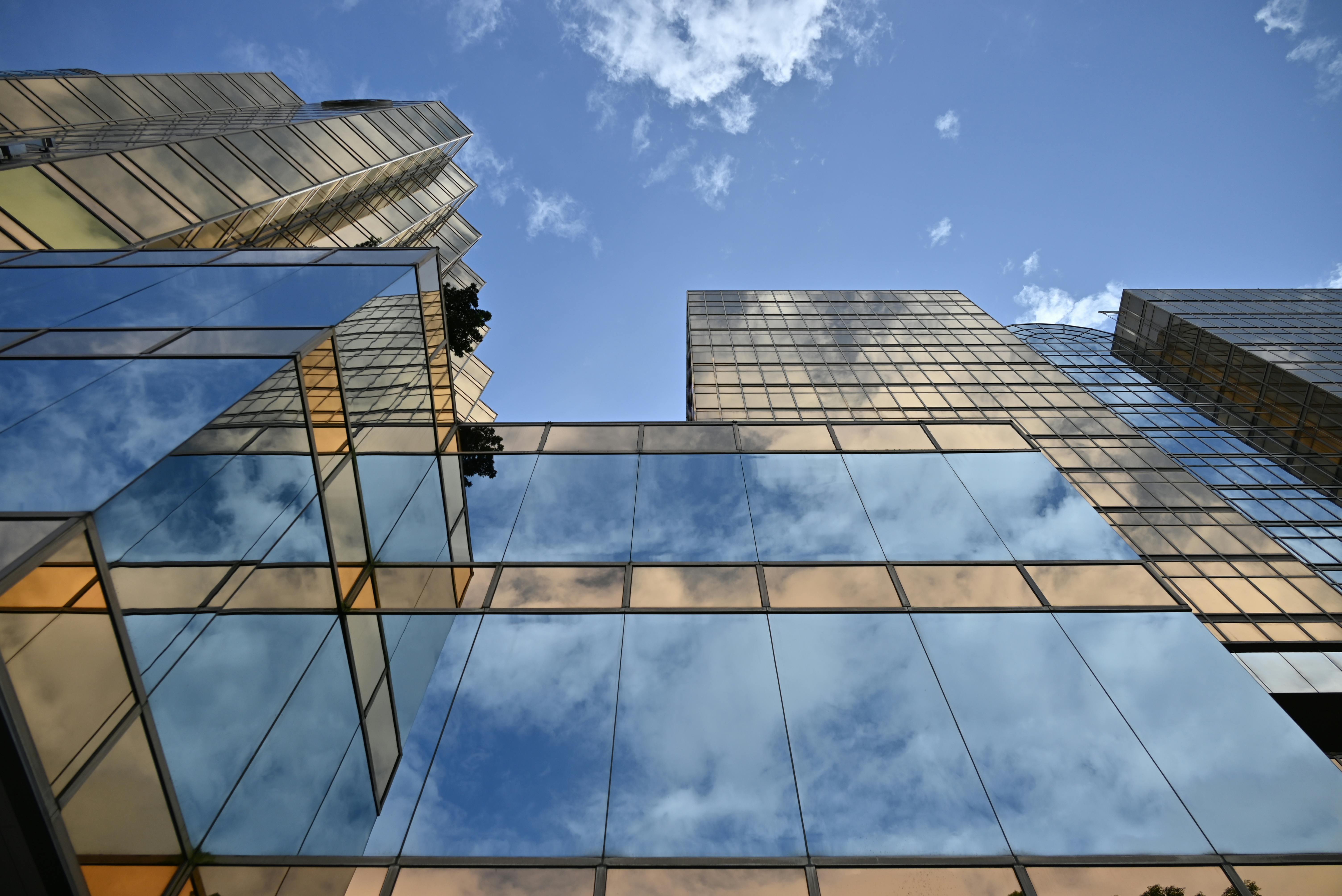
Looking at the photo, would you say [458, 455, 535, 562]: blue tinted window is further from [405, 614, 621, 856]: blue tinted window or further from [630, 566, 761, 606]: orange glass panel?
[630, 566, 761, 606]: orange glass panel

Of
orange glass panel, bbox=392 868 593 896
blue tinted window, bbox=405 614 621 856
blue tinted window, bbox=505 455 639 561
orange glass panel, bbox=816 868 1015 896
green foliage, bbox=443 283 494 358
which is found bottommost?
orange glass panel, bbox=392 868 593 896

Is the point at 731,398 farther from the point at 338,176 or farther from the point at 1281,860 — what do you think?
the point at 1281,860

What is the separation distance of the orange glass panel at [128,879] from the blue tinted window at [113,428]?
305cm

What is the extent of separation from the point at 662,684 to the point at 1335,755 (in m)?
23.4

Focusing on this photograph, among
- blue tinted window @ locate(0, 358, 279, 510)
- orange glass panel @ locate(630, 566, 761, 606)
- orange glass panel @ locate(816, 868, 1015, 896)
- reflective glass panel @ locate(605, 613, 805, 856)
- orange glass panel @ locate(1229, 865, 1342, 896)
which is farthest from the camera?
orange glass panel @ locate(630, 566, 761, 606)

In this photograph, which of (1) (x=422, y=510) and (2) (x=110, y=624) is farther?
(1) (x=422, y=510)

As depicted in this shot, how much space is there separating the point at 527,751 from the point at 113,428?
611 cm

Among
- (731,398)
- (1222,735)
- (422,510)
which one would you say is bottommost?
(731,398)

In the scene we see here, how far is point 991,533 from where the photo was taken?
1188 cm

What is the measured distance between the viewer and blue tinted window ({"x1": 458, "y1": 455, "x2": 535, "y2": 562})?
39.0 ft

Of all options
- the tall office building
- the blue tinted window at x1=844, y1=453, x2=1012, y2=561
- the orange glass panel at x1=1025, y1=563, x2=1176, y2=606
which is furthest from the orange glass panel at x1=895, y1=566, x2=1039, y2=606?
the tall office building

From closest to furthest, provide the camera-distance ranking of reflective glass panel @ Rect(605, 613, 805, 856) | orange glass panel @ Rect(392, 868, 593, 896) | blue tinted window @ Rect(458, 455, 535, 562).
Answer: orange glass panel @ Rect(392, 868, 593, 896)
reflective glass panel @ Rect(605, 613, 805, 856)
blue tinted window @ Rect(458, 455, 535, 562)

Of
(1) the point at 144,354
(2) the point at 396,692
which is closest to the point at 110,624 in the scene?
(1) the point at 144,354

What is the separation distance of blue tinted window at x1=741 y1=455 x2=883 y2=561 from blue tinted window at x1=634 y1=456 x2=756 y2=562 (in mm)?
275
